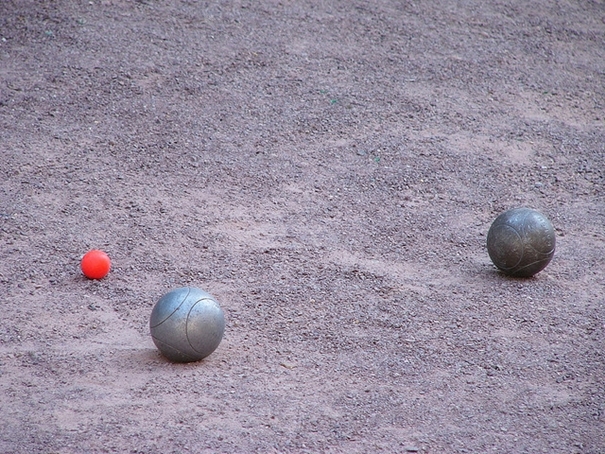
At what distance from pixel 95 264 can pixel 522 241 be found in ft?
13.6

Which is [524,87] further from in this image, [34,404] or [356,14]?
[34,404]

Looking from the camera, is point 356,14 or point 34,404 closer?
point 34,404

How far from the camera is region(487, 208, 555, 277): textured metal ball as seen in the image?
24.2 feet

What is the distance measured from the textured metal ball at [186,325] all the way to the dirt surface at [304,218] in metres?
0.21

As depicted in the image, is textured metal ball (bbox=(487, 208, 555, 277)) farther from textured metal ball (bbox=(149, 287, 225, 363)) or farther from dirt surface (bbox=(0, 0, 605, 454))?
textured metal ball (bbox=(149, 287, 225, 363))

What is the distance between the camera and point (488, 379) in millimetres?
6039

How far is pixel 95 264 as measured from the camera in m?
7.17

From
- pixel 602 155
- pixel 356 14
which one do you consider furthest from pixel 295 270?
pixel 356 14

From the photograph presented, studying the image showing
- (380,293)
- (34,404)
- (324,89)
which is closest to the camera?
(34,404)

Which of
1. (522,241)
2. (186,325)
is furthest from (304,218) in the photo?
(186,325)

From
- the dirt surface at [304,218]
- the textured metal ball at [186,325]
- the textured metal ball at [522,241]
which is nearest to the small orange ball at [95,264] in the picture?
the dirt surface at [304,218]

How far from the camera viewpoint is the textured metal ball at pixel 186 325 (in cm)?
576

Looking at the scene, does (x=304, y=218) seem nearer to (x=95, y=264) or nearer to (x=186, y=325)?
(x=95, y=264)

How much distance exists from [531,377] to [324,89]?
6.34 metres
